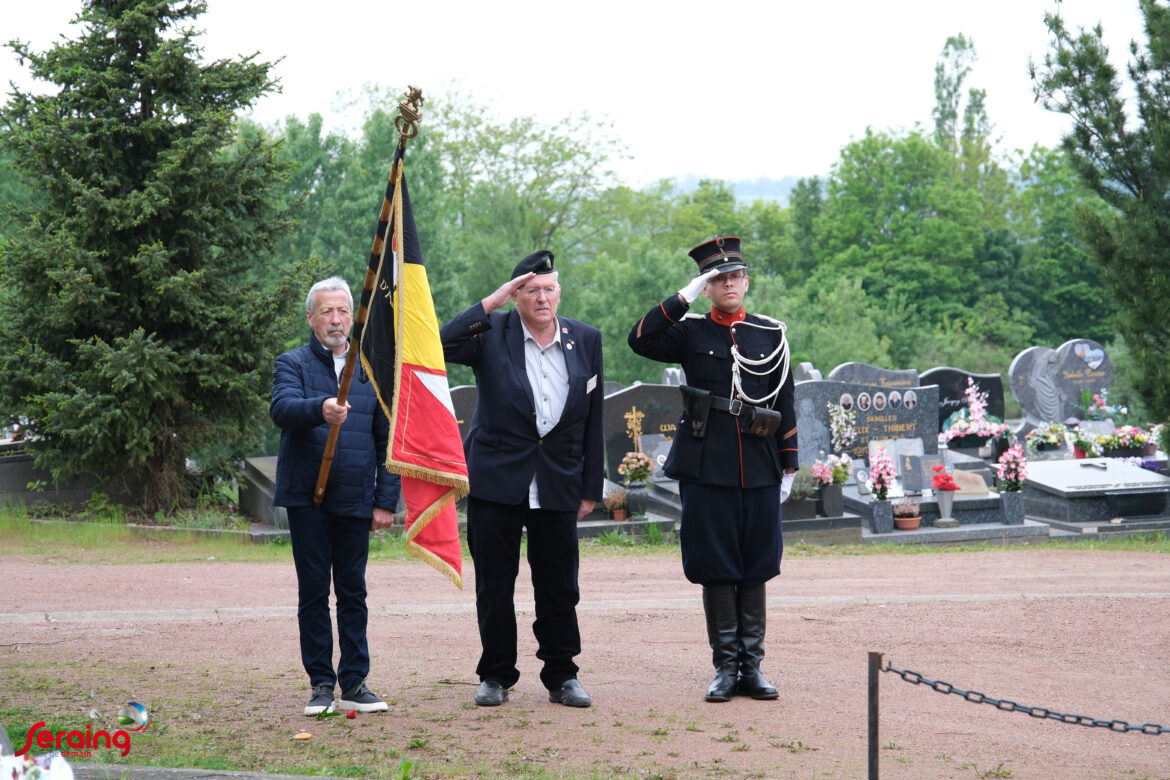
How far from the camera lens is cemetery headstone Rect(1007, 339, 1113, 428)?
2166 centimetres

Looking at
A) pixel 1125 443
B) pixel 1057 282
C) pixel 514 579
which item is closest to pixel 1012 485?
pixel 1125 443

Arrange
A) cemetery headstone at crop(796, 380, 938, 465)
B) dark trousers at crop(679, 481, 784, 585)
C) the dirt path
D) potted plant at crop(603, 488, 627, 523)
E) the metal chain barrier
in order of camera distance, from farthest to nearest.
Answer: cemetery headstone at crop(796, 380, 938, 465), potted plant at crop(603, 488, 627, 523), dark trousers at crop(679, 481, 784, 585), the dirt path, the metal chain barrier

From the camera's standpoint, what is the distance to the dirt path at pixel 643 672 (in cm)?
433

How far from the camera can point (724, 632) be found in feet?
Answer: 17.0

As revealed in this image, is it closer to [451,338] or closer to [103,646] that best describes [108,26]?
[103,646]

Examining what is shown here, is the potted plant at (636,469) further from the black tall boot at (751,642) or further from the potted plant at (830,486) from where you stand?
the black tall boot at (751,642)

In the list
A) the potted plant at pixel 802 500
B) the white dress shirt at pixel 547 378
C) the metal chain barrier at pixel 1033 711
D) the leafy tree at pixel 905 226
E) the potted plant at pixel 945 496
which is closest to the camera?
the metal chain barrier at pixel 1033 711

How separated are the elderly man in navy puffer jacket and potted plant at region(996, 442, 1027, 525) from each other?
10895 mm

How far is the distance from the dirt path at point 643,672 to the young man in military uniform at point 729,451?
340 millimetres

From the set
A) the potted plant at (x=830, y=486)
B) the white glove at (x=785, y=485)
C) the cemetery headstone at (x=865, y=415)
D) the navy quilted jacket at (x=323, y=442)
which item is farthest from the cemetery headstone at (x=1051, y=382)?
the navy quilted jacket at (x=323, y=442)

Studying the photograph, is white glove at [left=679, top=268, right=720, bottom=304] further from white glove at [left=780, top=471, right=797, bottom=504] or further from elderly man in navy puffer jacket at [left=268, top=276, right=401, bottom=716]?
elderly man in navy puffer jacket at [left=268, top=276, right=401, bottom=716]

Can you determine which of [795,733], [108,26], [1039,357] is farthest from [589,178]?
[795,733]

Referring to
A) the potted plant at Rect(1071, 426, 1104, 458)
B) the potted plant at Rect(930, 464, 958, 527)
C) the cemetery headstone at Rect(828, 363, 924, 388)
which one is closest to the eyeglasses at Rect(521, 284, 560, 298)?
the potted plant at Rect(930, 464, 958, 527)

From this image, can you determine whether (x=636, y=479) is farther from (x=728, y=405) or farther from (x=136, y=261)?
(x=728, y=405)
